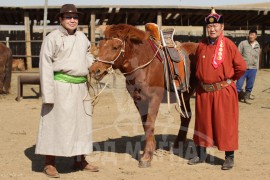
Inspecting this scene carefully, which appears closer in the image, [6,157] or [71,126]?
[71,126]

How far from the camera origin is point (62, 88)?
14.0 feet

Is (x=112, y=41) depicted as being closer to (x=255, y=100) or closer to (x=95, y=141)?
(x=95, y=141)

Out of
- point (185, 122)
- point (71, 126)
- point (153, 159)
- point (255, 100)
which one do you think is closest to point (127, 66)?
point (71, 126)

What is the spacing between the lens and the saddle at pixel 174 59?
5055mm

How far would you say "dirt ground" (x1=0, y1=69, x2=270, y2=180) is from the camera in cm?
456

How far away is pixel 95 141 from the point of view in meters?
6.19

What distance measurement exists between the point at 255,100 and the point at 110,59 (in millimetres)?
7059

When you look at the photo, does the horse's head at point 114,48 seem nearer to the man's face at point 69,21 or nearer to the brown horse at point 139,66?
the brown horse at point 139,66

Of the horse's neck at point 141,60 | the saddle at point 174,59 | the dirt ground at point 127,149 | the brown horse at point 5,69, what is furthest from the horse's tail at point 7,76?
the horse's neck at point 141,60

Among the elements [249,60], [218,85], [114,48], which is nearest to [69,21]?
[114,48]

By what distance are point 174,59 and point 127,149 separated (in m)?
1.49

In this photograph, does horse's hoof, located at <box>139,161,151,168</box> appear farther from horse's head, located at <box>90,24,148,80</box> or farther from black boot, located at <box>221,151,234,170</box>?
horse's head, located at <box>90,24,148,80</box>

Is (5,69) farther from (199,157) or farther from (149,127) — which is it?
(199,157)

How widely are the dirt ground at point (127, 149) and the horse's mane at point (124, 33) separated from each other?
534 millimetres
